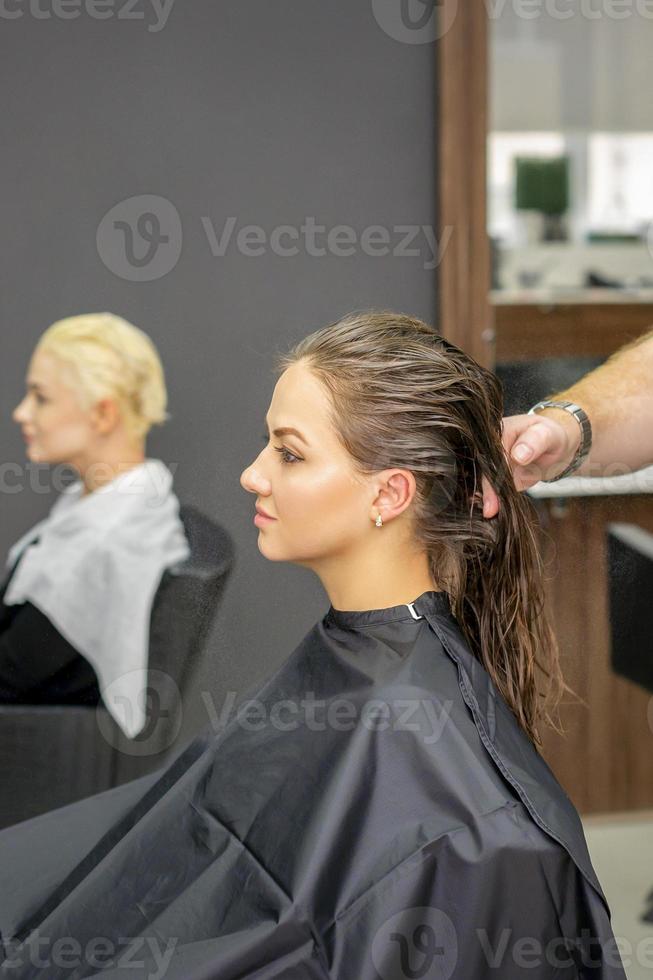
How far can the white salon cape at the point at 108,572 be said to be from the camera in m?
2.41

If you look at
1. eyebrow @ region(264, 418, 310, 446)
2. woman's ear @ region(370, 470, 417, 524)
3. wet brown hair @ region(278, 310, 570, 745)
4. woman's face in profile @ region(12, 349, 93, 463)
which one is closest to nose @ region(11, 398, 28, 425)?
woman's face in profile @ region(12, 349, 93, 463)

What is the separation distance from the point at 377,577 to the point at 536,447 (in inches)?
14.0

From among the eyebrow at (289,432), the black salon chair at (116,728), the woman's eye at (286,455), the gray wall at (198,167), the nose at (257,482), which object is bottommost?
the black salon chair at (116,728)

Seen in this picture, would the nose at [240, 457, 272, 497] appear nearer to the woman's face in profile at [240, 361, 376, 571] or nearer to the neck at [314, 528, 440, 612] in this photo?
the woman's face in profile at [240, 361, 376, 571]

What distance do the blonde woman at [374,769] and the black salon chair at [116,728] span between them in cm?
39

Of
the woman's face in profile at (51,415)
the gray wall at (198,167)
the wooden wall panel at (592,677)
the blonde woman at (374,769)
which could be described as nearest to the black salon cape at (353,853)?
the blonde woman at (374,769)

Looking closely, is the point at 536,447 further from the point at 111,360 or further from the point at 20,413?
the point at 20,413

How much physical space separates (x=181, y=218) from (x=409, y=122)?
0.56m

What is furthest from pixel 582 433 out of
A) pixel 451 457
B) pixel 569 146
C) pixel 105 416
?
pixel 569 146

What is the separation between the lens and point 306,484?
1683 millimetres

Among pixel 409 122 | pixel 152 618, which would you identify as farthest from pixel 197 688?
pixel 409 122

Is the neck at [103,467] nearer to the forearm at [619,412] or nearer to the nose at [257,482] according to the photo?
the nose at [257,482]

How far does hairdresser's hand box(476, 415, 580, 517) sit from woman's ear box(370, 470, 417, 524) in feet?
0.80

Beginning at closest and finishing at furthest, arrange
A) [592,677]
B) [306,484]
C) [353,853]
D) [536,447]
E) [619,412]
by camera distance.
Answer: [353,853], [306,484], [536,447], [619,412], [592,677]
